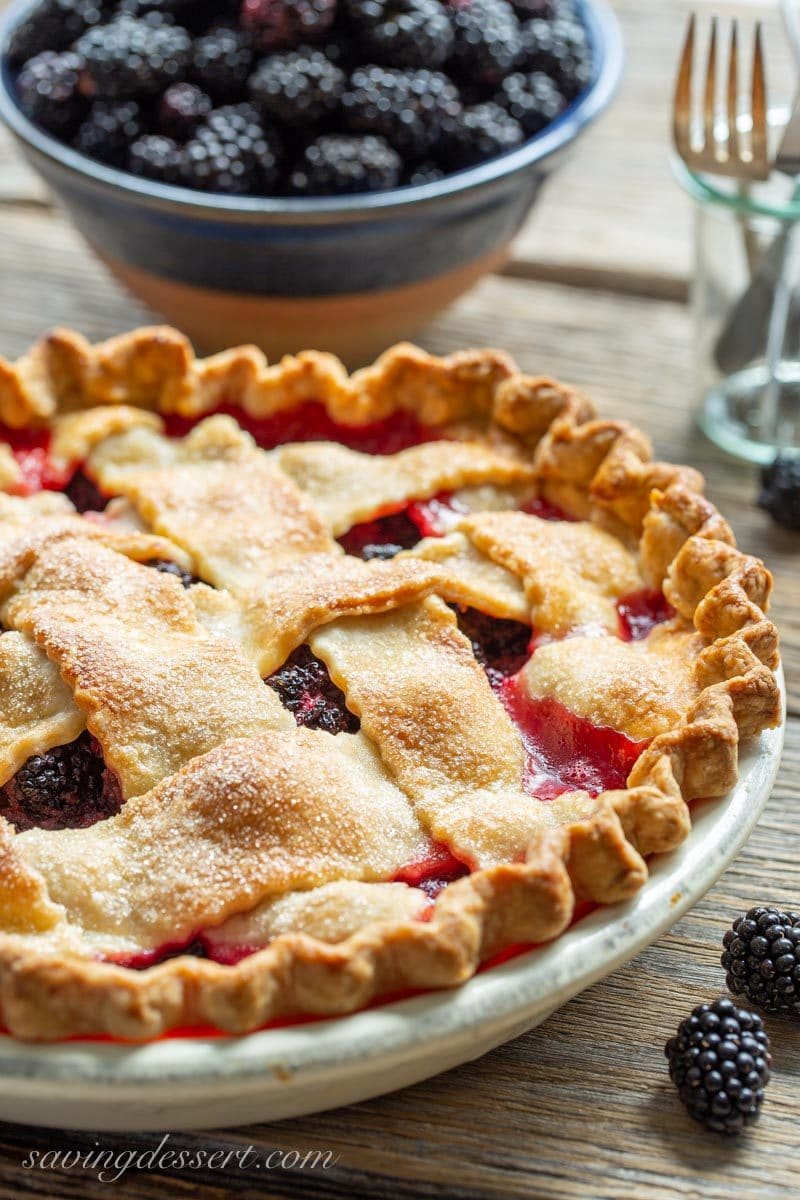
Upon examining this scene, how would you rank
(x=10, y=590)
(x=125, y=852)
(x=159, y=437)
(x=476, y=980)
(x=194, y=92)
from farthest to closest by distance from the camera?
(x=194, y=92) → (x=159, y=437) → (x=10, y=590) → (x=125, y=852) → (x=476, y=980)

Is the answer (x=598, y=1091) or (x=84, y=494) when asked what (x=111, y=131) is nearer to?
(x=84, y=494)

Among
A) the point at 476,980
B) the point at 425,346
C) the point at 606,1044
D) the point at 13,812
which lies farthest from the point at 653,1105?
the point at 425,346

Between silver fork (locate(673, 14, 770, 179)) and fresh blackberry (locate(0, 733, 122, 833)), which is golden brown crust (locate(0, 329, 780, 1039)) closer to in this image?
fresh blackberry (locate(0, 733, 122, 833))

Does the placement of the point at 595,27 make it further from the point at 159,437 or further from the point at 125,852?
the point at 125,852

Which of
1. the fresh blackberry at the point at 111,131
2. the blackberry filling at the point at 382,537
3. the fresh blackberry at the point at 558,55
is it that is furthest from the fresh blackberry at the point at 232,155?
the blackberry filling at the point at 382,537

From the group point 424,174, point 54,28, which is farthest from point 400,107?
point 54,28
